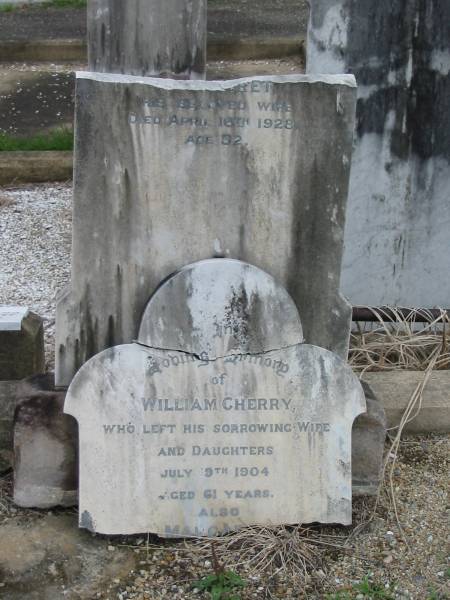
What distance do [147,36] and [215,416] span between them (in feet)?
8.90

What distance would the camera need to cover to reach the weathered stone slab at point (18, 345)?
3.43 meters

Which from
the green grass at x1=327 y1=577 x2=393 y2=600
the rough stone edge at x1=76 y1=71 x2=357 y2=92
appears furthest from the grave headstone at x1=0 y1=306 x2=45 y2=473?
the green grass at x1=327 y1=577 x2=393 y2=600

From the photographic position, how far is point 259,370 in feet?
9.56

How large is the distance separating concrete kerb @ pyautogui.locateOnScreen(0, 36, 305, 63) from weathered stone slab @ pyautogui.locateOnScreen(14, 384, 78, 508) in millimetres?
6815

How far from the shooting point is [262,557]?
285cm

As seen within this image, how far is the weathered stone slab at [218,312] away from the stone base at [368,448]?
1.30 feet

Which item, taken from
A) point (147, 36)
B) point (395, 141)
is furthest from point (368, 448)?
point (147, 36)

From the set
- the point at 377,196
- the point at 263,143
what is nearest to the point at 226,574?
the point at 263,143

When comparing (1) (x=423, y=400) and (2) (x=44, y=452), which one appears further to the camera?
(1) (x=423, y=400)

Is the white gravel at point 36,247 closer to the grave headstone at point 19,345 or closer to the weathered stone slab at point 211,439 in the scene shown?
the grave headstone at point 19,345

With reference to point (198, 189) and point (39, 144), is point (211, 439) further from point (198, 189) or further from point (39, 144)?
point (39, 144)

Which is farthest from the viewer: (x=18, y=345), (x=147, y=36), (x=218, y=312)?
(x=147, y=36)

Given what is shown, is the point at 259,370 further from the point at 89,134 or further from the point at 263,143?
Result: the point at 89,134

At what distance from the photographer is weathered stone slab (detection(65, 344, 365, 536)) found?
289 cm
